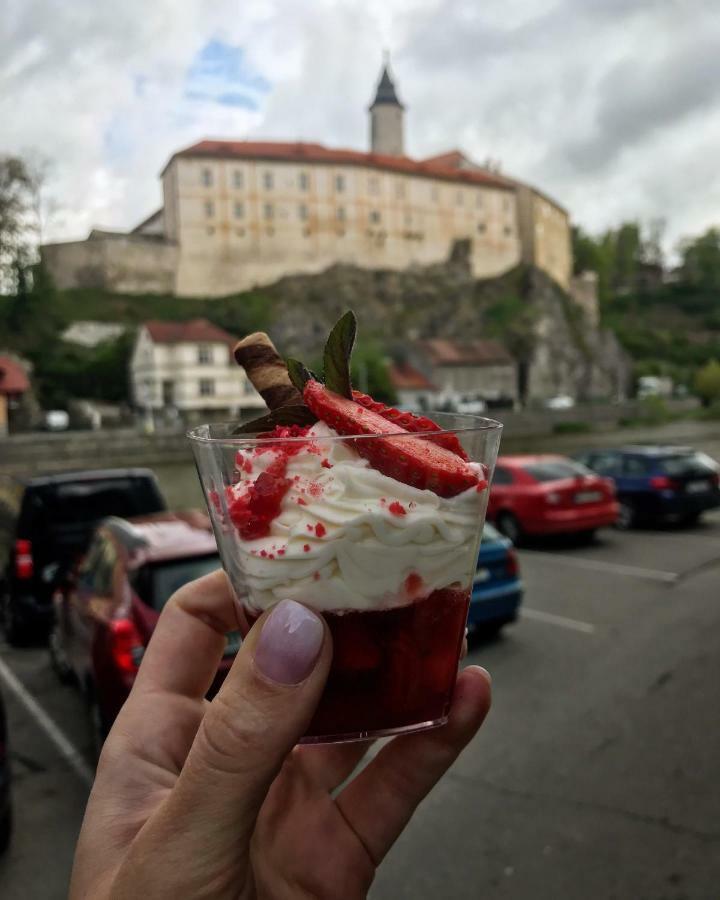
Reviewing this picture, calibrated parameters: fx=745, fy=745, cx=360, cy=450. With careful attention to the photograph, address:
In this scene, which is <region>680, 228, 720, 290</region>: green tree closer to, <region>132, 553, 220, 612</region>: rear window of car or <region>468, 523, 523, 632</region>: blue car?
<region>468, 523, 523, 632</region>: blue car

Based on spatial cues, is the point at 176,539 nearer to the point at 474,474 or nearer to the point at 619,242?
the point at 474,474

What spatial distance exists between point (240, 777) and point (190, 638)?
64cm

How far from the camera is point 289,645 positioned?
1324mm

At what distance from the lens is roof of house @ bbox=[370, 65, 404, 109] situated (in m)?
84.1

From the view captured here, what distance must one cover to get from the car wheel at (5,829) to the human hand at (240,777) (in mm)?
3092

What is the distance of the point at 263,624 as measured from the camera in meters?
1.35

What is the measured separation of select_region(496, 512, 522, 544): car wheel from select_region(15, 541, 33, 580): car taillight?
24.1 ft

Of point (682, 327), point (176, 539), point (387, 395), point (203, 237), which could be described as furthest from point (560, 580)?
point (682, 327)

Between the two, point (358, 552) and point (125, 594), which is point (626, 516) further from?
point (358, 552)

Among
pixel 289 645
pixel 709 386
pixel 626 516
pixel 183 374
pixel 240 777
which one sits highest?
pixel 183 374

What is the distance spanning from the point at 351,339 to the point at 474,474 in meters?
0.35

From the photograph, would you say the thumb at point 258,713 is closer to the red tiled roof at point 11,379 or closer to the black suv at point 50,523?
the black suv at point 50,523

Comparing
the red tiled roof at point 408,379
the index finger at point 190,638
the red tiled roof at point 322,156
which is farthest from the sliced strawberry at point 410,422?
the red tiled roof at point 322,156

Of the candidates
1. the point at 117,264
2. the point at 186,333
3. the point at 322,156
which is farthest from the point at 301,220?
the point at 186,333
